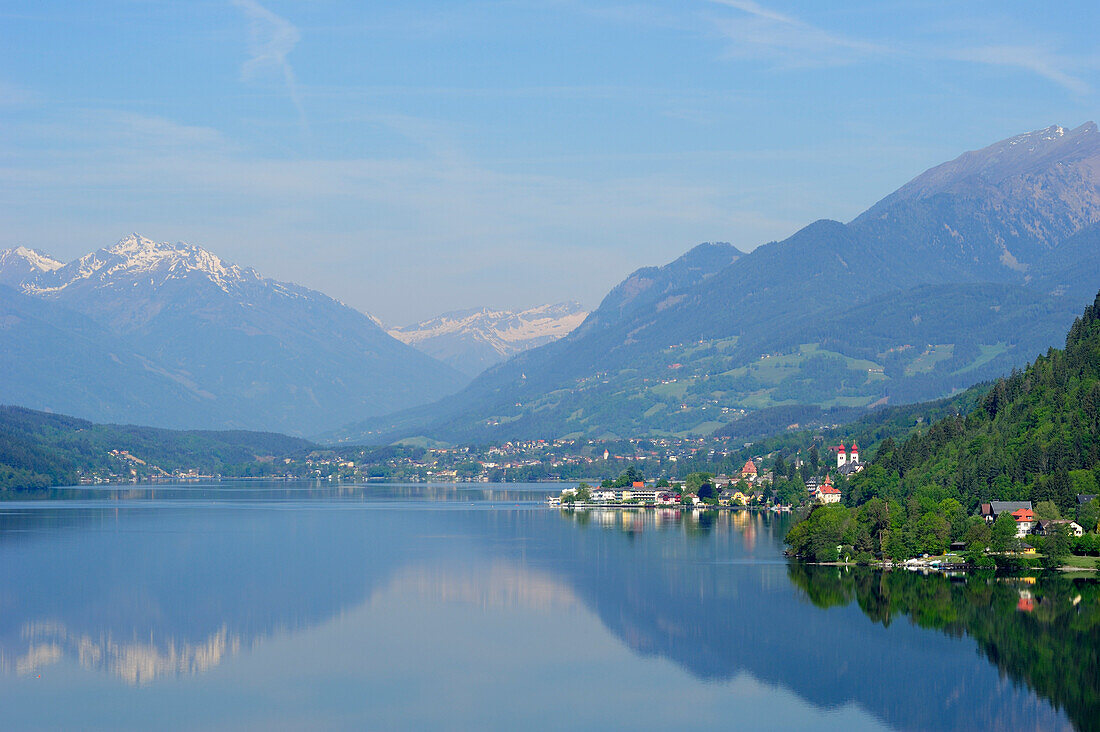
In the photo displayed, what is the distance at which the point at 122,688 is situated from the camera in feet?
193

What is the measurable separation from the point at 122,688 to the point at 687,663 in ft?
77.8

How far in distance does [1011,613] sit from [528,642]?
23.3 metres

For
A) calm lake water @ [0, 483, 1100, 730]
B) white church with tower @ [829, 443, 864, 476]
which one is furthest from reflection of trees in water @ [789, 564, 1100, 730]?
white church with tower @ [829, 443, 864, 476]

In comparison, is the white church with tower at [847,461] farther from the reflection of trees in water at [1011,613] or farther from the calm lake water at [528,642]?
the reflection of trees in water at [1011,613]

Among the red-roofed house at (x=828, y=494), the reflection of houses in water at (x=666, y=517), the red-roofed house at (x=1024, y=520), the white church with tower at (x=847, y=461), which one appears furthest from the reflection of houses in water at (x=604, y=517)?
the red-roofed house at (x=1024, y=520)

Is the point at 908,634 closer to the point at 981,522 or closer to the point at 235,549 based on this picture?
the point at 981,522

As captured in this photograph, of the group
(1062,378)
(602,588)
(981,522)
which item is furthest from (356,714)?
(1062,378)

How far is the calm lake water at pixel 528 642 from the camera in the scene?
54781 mm

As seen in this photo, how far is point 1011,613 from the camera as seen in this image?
71.8 metres

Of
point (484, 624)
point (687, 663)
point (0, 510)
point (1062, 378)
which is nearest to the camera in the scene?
point (687, 663)

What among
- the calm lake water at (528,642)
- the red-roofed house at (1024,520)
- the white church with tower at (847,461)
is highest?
the white church with tower at (847,461)

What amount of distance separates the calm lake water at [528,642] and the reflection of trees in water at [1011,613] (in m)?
0.19

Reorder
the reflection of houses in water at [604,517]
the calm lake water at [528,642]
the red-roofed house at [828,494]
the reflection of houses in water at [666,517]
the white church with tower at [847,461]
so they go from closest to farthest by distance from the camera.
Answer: the calm lake water at [528,642] < the reflection of houses in water at [666,517] < the reflection of houses in water at [604,517] < the red-roofed house at [828,494] < the white church with tower at [847,461]

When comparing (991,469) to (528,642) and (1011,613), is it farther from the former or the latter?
(528,642)
